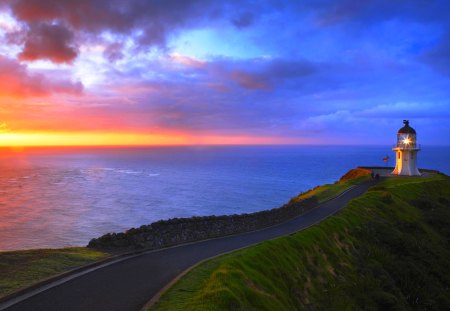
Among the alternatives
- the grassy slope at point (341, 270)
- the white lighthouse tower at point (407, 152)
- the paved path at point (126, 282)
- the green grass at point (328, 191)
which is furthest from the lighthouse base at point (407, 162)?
the paved path at point (126, 282)

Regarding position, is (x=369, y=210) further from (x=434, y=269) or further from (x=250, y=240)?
(x=250, y=240)

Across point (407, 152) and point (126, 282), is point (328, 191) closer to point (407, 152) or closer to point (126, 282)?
point (407, 152)

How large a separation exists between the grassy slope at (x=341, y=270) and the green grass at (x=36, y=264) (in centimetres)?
473

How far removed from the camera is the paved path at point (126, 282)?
39.5 ft

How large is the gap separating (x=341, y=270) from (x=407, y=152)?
48.9 metres

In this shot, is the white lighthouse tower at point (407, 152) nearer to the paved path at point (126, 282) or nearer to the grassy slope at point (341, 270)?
the grassy slope at point (341, 270)

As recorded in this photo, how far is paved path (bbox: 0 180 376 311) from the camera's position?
12039 mm

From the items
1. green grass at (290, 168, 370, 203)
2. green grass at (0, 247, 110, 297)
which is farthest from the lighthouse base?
green grass at (0, 247, 110, 297)

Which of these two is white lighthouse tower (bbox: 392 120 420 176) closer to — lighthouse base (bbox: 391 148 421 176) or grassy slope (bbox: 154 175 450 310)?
lighthouse base (bbox: 391 148 421 176)

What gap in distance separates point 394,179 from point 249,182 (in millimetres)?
68206

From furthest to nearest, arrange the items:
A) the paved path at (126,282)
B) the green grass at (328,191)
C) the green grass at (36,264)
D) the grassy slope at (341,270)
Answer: the green grass at (328,191)
the grassy slope at (341,270)
the green grass at (36,264)
the paved path at (126,282)

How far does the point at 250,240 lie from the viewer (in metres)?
23.5

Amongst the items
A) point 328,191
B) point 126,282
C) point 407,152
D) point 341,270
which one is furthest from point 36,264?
point 407,152

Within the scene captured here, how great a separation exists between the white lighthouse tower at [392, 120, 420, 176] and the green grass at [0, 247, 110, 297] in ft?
190
